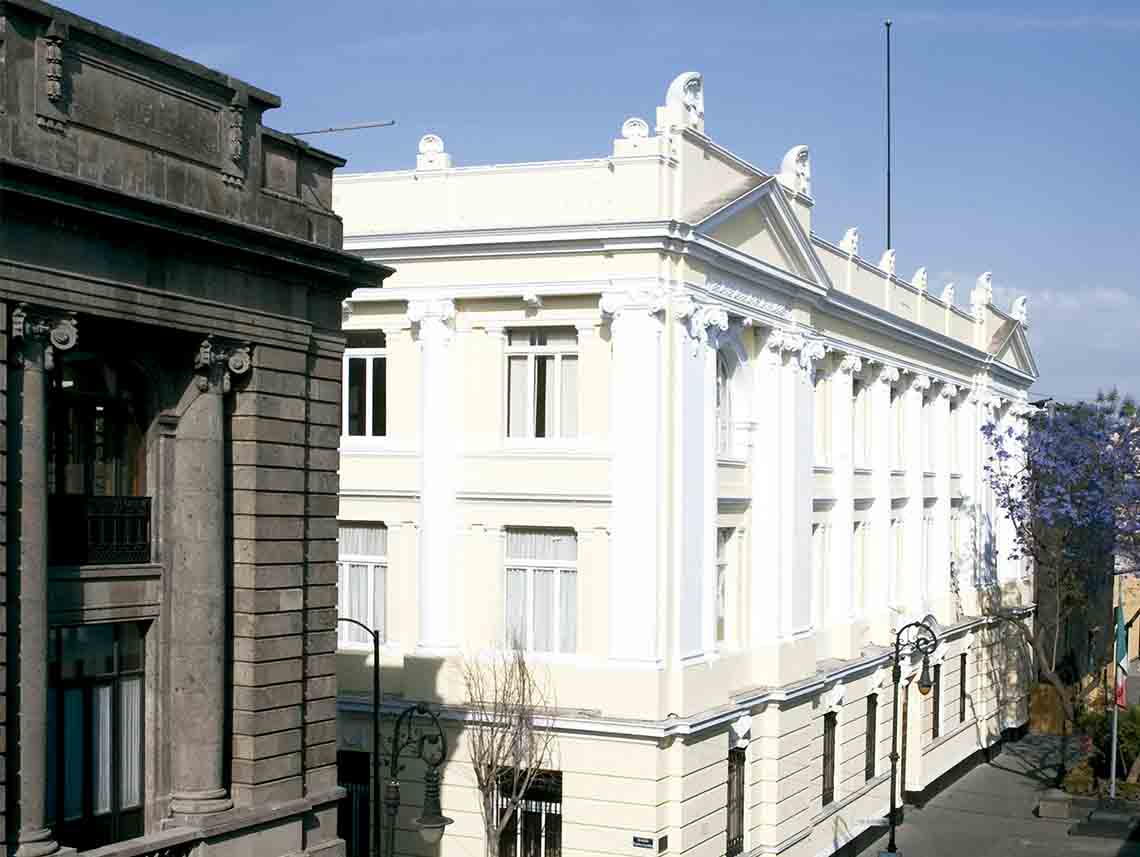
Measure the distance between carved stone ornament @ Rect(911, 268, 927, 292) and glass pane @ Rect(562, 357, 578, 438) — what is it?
1911cm

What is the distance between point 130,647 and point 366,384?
1474cm

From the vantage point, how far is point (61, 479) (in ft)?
57.5

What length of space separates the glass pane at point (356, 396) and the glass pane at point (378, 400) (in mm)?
217

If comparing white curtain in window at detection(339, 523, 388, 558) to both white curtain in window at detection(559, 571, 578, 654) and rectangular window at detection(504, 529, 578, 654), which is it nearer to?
rectangular window at detection(504, 529, 578, 654)

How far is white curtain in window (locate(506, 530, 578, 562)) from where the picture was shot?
30484 mm

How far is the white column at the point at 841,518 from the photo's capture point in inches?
1544

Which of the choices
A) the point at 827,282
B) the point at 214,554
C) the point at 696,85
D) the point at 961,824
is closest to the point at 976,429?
the point at 961,824

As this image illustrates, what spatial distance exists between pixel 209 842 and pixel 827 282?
22.0 m

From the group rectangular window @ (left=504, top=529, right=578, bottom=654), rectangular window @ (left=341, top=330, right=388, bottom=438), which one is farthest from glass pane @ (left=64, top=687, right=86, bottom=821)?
rectangular window @ (left=341, top=330, right=388, bottom=438)

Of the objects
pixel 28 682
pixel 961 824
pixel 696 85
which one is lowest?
pixel 961 824

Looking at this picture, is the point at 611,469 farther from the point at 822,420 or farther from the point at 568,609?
the point at 822,420

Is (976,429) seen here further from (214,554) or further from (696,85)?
(214,554)

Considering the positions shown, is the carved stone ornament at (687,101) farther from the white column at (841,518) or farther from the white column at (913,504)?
the white column at (913,504)

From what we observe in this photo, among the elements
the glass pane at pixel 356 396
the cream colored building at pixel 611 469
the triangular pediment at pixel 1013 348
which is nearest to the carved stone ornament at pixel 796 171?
the cream colored building at pixel 611 469
